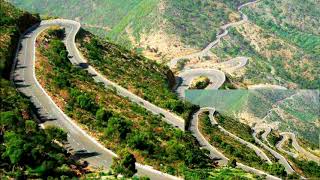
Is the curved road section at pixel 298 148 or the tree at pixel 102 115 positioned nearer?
the tree at pixel 102 115

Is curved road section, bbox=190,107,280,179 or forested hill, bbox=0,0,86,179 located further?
curved road section, bbox=190,107,280,179

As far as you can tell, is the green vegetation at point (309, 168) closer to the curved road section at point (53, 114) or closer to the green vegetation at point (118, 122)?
the green vegetation at point (118, 122)

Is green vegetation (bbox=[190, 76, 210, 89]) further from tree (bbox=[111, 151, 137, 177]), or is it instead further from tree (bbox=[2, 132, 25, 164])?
tree (bbox=[2, 132, 25, 164])

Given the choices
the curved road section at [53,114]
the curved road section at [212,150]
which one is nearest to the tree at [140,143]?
the curved road section at [53,114]

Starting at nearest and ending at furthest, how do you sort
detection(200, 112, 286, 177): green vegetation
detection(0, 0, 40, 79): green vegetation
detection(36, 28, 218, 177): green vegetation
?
1. detection(36, 28, 218, 177): green vegetation
2. detection(200, 112, 286, 177): green vegetation
3. detection(0, 0, 40, 79): green vegetation

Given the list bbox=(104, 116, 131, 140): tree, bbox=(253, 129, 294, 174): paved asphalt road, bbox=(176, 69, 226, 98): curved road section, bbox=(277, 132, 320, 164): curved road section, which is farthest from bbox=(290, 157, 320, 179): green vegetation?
bbox=(176, 69, 226, 98): curved road section

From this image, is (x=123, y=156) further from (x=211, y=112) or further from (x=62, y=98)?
(x=211, y=112)
